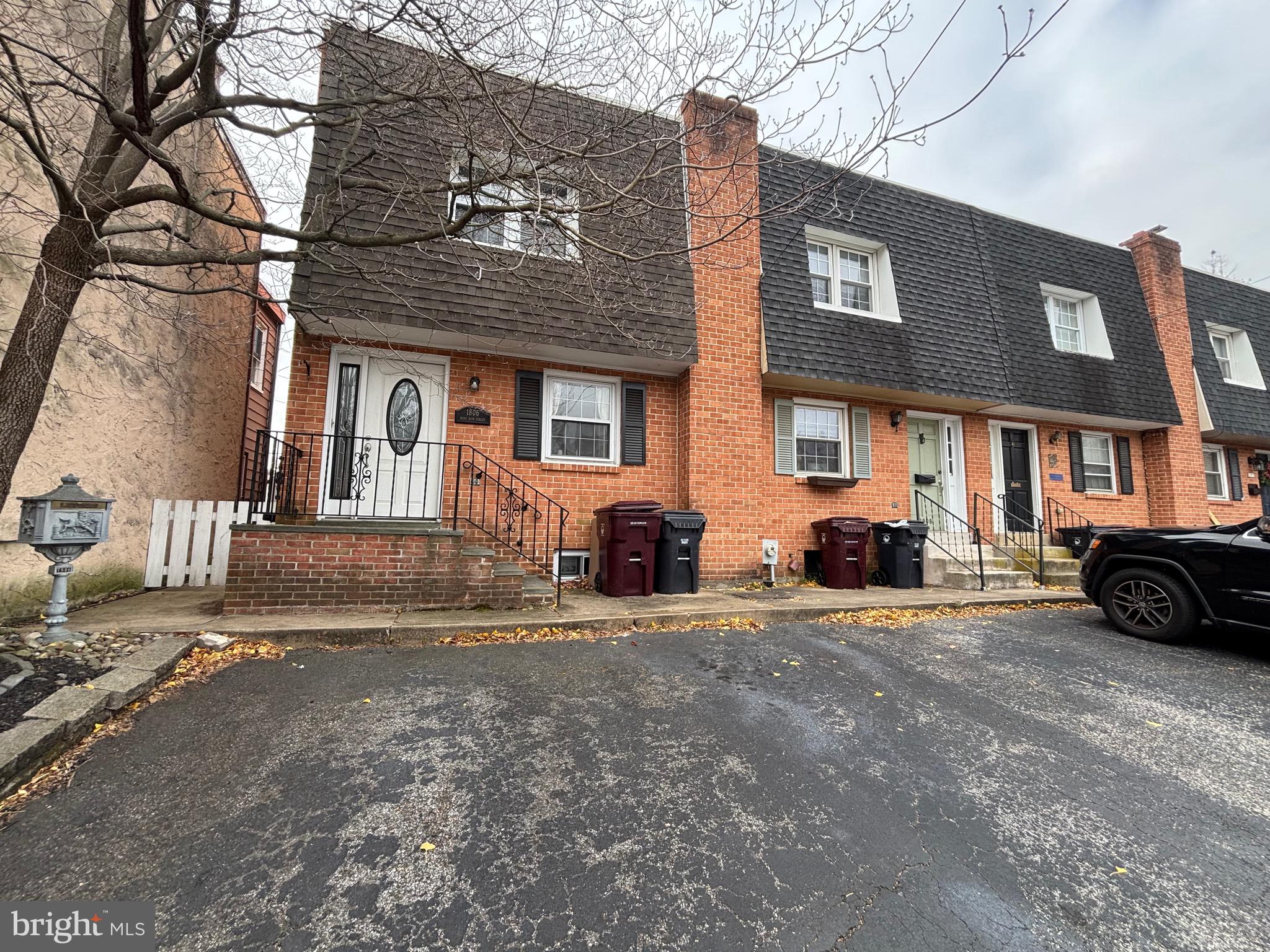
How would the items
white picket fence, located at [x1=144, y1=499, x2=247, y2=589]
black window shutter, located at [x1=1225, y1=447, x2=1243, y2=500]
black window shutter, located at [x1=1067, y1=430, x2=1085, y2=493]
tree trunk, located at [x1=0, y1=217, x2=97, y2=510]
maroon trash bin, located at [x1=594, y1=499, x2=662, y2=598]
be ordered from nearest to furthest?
tree trunk, located at [x1=0, y1=217, x2=97, y2=510]
white picket fence, located at [x1=144, y1=499, x2=247, y2=589]
maroon trash bin, located at [x1=594, y1=499, x2=662, y2=598]
black window shutter, located at [x1=1067, y1=430, x2=1085, y2=493]
black window shutter, located at [x1=1225, y1=447, x2=1243, y2=500]

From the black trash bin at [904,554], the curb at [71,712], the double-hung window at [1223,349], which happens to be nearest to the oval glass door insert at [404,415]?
the curb at [71,712]

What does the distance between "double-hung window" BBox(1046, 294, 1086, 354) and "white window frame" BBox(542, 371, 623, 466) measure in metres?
9.62

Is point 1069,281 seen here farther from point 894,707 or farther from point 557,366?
point 894,707

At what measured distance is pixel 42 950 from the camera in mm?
1569

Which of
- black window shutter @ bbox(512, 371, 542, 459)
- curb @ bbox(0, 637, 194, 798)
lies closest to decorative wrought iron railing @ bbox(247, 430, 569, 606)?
black window shutter @ bbox(512, 371, 542, 459)

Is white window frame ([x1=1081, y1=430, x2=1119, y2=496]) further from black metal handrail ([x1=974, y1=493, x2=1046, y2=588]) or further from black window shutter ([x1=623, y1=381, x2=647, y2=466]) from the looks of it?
black window shutter ([x1=623, y1=381, x2=647, y2=466])

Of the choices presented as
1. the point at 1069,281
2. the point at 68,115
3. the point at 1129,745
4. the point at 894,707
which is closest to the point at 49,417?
the point at 68,115

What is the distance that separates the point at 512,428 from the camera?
714cm

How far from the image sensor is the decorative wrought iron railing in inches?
243

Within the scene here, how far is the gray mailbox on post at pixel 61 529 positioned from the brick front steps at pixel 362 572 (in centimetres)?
108

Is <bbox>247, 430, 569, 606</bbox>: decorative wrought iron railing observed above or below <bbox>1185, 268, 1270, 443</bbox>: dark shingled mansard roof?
below

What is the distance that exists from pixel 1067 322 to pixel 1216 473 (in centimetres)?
570

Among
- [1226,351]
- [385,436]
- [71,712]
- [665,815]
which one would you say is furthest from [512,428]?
[1226,351]

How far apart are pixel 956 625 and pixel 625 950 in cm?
562
